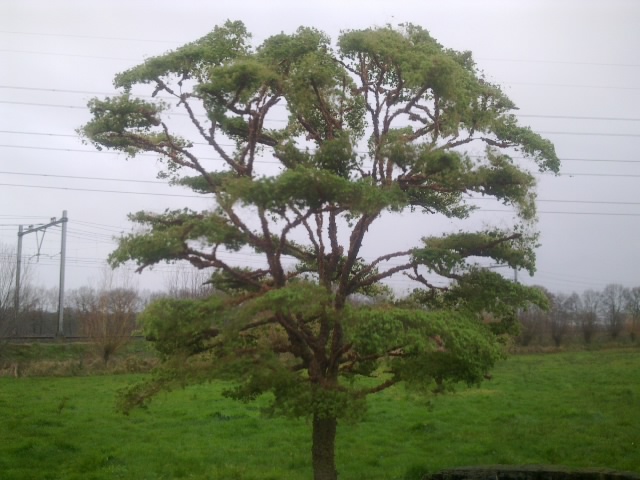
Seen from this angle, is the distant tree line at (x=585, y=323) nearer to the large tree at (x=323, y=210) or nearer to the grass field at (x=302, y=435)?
the grass field at (x=302, y=435)

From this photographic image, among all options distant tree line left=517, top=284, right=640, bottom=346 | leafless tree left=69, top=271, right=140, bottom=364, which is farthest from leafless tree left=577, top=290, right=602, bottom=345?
leafless tree left=69, top=271, right=140, bottom=364

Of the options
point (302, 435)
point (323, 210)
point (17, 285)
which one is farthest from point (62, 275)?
point (323, 210)

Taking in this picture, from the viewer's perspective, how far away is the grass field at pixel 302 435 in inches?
469

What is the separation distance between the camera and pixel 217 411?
58.3ft

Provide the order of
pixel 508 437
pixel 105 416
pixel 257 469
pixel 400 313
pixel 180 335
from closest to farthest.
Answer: pixel 400 313, pixel 180 335, pixel 257 469, pixel 508 437, pixel 105 416

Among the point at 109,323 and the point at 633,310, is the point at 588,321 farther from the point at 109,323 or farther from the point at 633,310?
the point at 109,323

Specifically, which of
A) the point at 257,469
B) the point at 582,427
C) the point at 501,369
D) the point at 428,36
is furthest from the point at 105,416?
the point at 501,369

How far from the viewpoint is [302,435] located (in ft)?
49.2

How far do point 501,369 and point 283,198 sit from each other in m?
23.5

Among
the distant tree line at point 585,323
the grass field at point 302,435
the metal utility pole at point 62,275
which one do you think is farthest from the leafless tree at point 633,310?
the metal utility pole at point 62,275

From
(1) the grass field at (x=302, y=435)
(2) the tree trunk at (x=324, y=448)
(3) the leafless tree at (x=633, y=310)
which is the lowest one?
(1) the grass field at (x=302, y=435)

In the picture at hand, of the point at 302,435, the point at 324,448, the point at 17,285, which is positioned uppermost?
the point at 17,285

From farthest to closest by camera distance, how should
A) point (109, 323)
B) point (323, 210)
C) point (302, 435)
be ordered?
point (109, 323), point (302, 435), point (323, 210)

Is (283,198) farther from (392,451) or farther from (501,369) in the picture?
(501,369)
